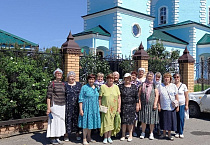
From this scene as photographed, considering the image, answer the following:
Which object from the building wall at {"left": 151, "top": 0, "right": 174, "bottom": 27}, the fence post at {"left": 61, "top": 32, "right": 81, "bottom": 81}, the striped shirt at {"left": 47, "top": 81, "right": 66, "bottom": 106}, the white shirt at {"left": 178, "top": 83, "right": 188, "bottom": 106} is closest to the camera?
the striped shirt at {"left": 47, "top": 81, "right": 66, "bottom": 106}

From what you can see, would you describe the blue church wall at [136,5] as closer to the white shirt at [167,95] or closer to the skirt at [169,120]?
the white shirt at [167,95]

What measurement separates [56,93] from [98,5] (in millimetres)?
18263

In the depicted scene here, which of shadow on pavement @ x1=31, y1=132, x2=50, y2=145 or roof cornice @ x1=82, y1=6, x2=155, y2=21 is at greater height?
roof cornice @ x1=82, y1=6, x2=155, y2=21

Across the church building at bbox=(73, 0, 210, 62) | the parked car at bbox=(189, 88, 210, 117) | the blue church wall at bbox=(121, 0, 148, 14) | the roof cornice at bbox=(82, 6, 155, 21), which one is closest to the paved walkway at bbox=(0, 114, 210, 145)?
the parked car at bbox=(189, 88, 210, 117)

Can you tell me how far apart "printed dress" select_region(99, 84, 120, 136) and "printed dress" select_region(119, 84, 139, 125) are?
0.28 meters

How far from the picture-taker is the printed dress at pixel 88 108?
208 inches

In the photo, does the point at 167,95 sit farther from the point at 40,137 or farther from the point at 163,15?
the point at 163,15

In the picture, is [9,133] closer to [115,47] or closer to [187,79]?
[187,79]

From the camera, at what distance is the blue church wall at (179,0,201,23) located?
26.4m

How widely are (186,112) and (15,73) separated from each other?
15.7 ft

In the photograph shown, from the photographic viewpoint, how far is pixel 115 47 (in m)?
19.4

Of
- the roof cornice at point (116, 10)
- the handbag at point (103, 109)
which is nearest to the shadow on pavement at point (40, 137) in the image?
the handbag at point (103, 109)

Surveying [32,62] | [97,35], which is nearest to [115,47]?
[97,35]

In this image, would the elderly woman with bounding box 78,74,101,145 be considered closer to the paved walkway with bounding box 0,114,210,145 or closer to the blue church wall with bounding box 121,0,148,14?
the paved walkway with bounding box 0,114,210,145
